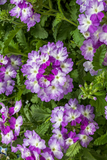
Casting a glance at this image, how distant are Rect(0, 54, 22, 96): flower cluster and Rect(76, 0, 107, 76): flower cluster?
3.20 ft

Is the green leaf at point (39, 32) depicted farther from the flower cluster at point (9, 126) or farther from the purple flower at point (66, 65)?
the flower cluster at point (9, 126)

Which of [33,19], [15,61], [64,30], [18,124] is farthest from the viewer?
[15,61]

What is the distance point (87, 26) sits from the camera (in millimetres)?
1527

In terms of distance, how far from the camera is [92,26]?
1.47 meters

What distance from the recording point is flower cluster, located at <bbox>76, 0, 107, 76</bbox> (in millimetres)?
1393

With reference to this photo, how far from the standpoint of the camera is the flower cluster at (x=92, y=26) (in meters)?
A: 1.39

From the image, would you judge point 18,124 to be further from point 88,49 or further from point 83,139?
point 88,49

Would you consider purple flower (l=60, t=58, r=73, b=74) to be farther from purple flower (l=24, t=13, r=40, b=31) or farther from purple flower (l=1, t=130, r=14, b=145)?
purple flower (l=1, t=130, r=14, b=145)

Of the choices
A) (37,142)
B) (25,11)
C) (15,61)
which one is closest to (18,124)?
(37,142)

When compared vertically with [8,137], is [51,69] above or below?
above

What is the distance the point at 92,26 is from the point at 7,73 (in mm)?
1154

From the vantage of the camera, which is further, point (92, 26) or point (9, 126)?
point (9, 126)

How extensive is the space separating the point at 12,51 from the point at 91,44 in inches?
39.9

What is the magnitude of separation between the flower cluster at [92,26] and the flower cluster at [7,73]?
3.20 feet
